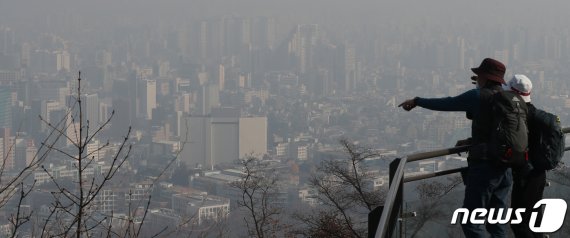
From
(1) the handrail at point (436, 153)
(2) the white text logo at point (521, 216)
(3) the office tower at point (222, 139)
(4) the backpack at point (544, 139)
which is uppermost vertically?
(4) the backpack at point (544, 139)

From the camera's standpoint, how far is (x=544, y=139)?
4051 mm

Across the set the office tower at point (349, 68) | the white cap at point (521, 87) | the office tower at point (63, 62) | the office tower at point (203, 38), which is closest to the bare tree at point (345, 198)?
the white cap at point (521, 87)

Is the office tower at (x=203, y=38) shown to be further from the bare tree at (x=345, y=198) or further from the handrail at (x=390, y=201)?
the handrail at (x=390, y=201)

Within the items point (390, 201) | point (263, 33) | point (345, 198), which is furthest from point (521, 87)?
point (263, 33)

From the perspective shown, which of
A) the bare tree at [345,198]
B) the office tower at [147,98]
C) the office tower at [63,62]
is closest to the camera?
the bare tree at [345,198]

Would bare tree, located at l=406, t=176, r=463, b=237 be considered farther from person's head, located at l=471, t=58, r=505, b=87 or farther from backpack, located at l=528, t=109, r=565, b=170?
person's head, located at l=471, t=58, r=505, b=87

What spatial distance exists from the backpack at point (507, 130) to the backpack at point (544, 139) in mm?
162

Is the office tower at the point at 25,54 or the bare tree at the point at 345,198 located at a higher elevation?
the office tower at the point at 25,54

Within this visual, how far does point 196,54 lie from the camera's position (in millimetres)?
181500

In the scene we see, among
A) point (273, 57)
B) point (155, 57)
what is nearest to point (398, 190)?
point (273, 57)

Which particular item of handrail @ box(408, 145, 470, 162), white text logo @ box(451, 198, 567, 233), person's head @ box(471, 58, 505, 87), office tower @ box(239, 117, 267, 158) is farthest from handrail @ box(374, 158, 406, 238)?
office tower @ box(239, 117, 267, 158)

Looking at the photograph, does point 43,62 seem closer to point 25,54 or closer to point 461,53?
point 25,54

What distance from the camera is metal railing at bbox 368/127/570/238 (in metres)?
3.02

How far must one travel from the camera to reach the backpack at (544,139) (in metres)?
4.03
